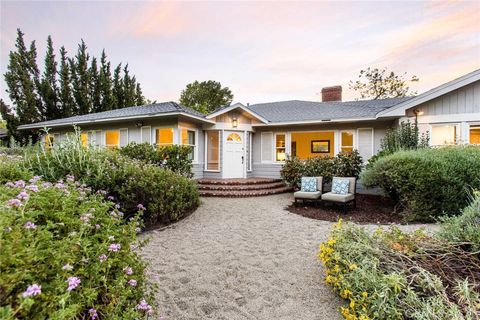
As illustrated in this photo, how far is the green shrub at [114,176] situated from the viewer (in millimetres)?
5145

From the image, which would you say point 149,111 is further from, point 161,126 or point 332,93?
point 332,93

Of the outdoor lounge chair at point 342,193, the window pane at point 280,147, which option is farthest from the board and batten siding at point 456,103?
the window pane at point 280,147

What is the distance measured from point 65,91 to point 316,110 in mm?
18862

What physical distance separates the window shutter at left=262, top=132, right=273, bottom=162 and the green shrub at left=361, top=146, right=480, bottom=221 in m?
6.24

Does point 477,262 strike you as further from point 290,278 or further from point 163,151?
point 163,151

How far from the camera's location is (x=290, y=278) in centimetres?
320

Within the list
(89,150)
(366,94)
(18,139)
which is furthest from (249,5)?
(366,94)

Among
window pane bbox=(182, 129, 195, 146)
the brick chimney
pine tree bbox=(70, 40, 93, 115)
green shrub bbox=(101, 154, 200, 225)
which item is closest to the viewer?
green shrub bbox=(101, 154, 200, 225)

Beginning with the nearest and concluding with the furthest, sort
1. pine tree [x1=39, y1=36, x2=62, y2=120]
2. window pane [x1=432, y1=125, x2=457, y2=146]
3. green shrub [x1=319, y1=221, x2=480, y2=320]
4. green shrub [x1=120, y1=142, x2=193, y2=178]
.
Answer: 1. green shrub [x1=319, y1=221, x2=480, y2=320]
2. green shrub [x1=120, y1=142, x2=193, y2=178]
3. window pane [x1=432, y1=125, x2=457, y2=146]
4. pine tree [x1=39, y1=36, x2=62, y2=120]

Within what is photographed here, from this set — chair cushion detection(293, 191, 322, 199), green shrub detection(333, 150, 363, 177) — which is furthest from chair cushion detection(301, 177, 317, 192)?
green shrub detection(333, 150, 363, 177)

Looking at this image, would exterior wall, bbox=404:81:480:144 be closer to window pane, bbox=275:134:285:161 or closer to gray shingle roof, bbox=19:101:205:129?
window pane, bbox=275:134:285:161

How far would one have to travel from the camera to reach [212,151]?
12930mm

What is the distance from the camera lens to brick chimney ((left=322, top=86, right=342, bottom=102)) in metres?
15.7

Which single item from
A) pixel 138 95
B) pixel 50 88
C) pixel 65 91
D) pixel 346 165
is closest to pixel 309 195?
pixel 346 165
